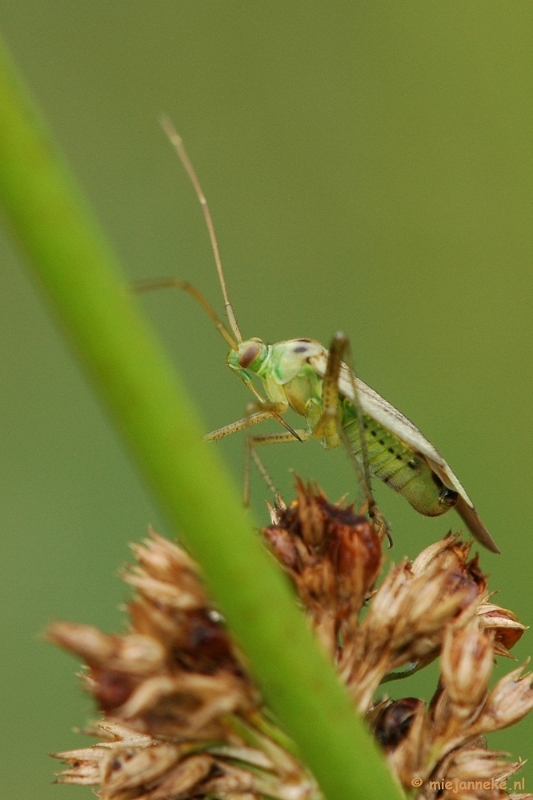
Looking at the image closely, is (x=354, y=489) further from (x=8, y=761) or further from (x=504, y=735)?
(x=8, y=761)

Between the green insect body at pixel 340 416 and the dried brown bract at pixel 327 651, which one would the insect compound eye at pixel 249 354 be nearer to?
the green insect body at pixel 340 416

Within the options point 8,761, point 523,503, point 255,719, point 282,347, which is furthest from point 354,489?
point 255,719

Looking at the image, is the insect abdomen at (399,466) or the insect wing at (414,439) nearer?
the insect wing at (414,439)

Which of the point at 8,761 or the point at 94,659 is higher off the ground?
the point at 94,659

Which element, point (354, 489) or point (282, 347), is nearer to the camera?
point (282, 347)

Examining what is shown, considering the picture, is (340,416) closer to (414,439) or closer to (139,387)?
(414,439)

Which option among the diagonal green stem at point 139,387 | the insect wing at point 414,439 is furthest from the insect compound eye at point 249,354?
the diagonal green stem at point 139,387

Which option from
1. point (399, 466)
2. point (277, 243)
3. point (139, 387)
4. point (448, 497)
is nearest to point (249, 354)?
point (399, 466)

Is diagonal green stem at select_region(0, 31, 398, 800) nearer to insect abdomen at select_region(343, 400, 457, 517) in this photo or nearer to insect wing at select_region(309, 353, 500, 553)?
insect wing at select_region(309, 353, 500, 553)
